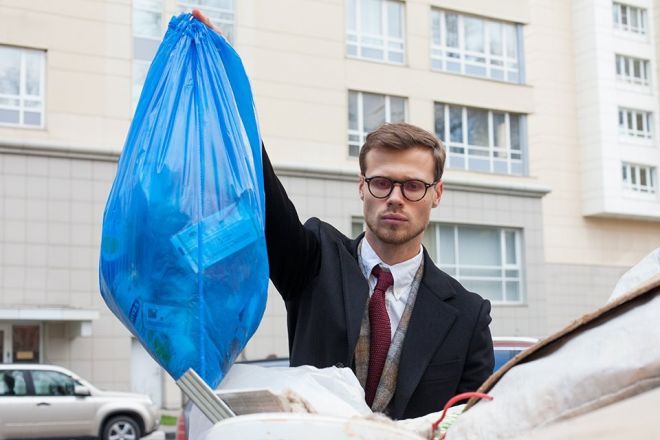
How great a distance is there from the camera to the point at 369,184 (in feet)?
7.91

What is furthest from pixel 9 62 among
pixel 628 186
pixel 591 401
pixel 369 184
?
pixel 628 186

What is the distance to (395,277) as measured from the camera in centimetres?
251

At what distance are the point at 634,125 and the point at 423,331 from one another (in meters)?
33.0

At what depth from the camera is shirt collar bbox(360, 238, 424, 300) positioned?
252cm

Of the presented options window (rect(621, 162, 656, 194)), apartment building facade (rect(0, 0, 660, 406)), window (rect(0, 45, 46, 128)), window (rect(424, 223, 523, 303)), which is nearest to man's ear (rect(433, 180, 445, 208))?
apartment building facade (rect(0, 0, 660, 406))

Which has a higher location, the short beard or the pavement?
the short beard

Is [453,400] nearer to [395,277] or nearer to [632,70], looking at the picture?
[395,277]

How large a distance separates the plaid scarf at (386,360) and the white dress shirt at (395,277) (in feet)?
0.11

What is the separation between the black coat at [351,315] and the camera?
2326 millimetres

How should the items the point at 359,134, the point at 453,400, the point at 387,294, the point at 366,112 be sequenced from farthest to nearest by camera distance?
the point at 366,112
the point at 359,134
the point at 387,294
the point at 453,400

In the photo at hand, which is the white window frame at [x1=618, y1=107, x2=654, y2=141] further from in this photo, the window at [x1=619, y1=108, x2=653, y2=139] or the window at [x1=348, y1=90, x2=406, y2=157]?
the window at [x1=348, y1=90, x2=406, y2=157]

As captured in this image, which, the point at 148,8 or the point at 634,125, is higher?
the point at 148,8

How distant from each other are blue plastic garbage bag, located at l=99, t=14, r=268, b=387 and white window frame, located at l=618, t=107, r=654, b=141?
3257 cm

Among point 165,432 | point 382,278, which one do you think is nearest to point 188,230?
point 382,278
